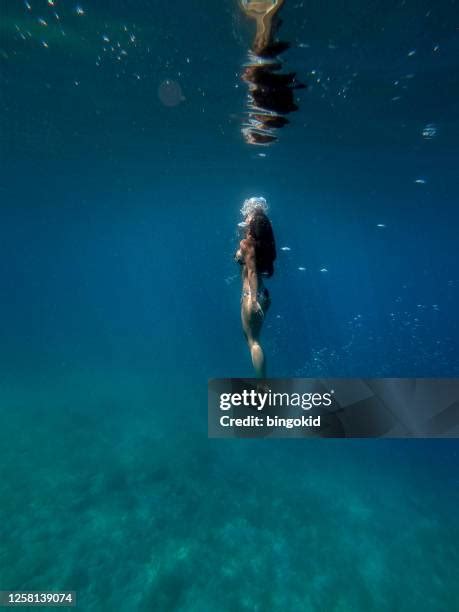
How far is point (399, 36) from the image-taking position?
8.26 meters

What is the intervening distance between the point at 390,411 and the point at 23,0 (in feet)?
36.8

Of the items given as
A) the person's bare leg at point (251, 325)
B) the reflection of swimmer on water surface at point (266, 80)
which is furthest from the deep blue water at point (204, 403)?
the person's bare leg at point (251, 325)

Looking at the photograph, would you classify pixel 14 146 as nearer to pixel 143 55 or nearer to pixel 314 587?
pixel 143 55

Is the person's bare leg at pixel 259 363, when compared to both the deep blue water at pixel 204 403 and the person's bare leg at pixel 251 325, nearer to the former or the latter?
the person's bare leg at pixel 251 325

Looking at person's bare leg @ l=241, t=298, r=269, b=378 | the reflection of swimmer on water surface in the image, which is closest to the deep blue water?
the reflection of swimmer on water surface

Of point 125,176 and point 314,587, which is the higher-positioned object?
point 125,176

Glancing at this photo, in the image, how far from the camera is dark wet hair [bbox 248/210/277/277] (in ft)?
18.0

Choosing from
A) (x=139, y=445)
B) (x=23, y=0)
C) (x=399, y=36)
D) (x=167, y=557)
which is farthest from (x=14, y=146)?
(x=167, y=557)

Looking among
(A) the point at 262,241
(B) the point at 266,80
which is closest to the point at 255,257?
(A) the point at 262,241

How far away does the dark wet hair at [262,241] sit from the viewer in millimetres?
5492

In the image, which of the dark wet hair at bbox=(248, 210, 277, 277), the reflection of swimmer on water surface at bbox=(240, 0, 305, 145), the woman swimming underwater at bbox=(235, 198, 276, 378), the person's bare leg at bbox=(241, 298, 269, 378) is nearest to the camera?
the person's bare leg at bbox=(241, 298, 269, 378)

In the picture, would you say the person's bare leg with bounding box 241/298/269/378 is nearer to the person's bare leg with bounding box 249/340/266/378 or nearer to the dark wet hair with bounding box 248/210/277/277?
the person's bare leg with bounding box 249/340/266/378

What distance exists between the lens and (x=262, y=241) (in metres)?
5.52

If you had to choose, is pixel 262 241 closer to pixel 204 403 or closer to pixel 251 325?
pixel 251 325
